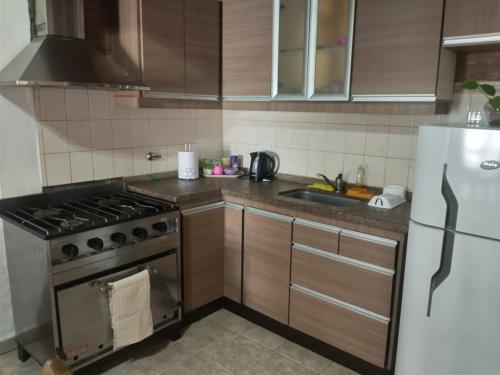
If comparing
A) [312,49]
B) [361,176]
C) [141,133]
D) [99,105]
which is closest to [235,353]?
[361,176]

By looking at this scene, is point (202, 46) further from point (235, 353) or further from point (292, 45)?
point (235, 353)

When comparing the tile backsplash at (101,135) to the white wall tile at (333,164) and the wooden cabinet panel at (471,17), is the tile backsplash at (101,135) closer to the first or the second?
the white wall tile at (333,164)

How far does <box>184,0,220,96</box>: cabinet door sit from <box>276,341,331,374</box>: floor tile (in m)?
1.72

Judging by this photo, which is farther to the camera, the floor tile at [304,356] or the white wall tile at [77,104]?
the white wall tile at [77,104]

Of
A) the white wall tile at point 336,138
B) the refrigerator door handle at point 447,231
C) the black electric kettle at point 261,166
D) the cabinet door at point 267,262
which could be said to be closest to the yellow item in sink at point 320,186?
the white wall tile at point 336,138

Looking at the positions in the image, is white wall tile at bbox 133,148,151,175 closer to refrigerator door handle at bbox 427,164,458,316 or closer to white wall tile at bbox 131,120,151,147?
white wall tile at bbox 131,120,151,147

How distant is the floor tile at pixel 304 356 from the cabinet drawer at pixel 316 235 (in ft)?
2.16

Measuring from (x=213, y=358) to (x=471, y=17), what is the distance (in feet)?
7.05

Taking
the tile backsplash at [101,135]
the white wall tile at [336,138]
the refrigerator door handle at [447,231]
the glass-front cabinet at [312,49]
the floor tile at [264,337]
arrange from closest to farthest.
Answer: the refrigerator door handle at [447,231] → the glass-front cabinet at [312,49] → the tile backsplash at [101,135] → the floor tile at [264,337] → the white wall tile at [336,138]

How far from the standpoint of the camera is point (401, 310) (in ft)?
6.07

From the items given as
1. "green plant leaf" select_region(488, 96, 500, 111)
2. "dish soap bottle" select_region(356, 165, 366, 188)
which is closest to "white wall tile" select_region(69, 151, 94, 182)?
"dish soap bottle" select_region(356, 165, 366, 188)

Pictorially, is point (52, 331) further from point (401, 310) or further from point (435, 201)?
point (435, 201)

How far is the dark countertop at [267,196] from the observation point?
1.95 meters

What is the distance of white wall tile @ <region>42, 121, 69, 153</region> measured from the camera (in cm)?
228
